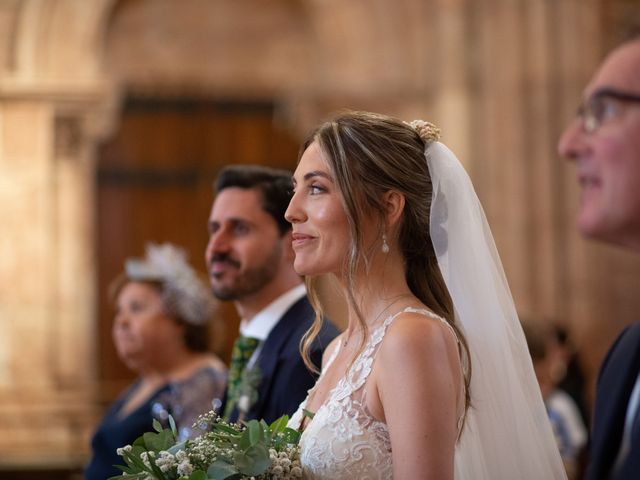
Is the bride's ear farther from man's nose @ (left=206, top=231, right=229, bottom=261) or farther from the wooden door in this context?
the wooden door

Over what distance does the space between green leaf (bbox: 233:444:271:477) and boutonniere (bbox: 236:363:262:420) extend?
0.95 meters

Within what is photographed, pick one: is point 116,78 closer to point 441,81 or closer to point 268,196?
point 441,81

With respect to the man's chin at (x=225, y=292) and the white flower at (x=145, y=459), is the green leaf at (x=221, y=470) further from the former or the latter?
the man's chin at (x=225, y=292)

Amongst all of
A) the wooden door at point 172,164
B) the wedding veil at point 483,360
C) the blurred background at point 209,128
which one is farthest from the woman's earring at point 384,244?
the wooden door at point 172,164

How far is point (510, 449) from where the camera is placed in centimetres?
266

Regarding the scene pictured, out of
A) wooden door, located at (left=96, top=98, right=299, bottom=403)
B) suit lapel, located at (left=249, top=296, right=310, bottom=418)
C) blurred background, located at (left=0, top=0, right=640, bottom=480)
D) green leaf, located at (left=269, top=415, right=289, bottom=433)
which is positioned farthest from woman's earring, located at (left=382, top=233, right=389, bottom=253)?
wooden door, located at (left=96, top=98, right=299, bottom=403)

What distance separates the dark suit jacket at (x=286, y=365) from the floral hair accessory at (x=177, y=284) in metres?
1.30

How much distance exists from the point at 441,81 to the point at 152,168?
8.18 feet

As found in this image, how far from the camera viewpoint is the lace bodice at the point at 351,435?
2.44m

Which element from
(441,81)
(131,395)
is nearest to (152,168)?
(441,81)

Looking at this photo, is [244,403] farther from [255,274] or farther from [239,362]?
[255,274]

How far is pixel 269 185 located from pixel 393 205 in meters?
1.14

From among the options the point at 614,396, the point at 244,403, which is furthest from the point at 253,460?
the point at 244,403

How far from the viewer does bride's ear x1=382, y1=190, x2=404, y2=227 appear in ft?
8.61
